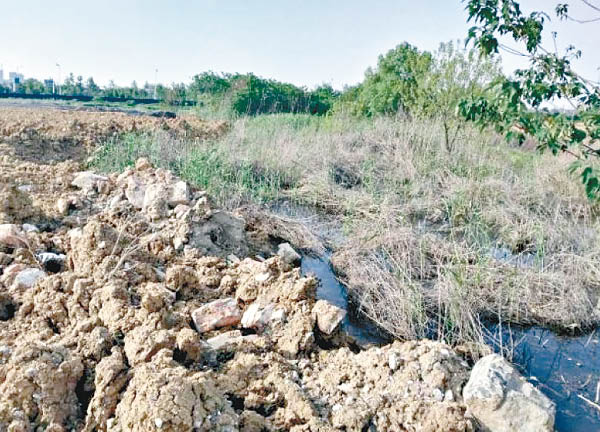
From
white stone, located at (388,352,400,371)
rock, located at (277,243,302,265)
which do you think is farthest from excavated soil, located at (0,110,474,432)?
rock, located at (277,243,302,265)

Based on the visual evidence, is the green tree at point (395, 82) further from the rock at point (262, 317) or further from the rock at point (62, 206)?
the rock at point (262, 317)

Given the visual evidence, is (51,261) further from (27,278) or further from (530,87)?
(530,87)

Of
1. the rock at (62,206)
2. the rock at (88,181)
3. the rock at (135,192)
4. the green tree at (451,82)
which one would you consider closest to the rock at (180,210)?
the rock at (135,192)

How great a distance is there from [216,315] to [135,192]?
2259mm

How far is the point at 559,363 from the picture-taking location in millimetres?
3385

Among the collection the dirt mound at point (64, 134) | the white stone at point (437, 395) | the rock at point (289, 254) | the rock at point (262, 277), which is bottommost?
the rock at point (289, 254)

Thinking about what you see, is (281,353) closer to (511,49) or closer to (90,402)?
(90,402)

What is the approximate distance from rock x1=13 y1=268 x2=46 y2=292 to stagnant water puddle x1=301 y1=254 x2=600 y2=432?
2.22 meters

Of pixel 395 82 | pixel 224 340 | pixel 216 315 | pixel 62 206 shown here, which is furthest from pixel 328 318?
pixel 395 82

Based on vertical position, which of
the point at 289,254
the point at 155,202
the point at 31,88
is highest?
the point at 31,88

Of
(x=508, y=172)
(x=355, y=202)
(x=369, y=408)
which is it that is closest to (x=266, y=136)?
(x=355, y=202)

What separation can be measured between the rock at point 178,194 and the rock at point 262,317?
6.21ft

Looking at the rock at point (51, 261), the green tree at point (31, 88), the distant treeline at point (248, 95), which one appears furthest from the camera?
the green tree at point (31, 88)

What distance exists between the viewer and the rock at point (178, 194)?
459cm
